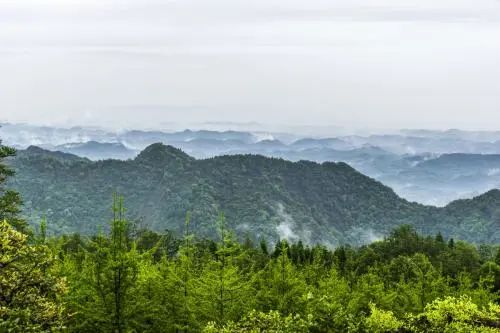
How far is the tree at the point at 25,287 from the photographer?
2255cm

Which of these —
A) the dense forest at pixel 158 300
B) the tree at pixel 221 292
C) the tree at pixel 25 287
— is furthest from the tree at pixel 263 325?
the tree at pixel 25 287

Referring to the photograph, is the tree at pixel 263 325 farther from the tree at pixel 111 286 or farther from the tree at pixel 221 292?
the tree at pixel 221 292

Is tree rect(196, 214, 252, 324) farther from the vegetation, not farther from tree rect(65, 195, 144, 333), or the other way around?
tree rect(65, 195, 144, 333)

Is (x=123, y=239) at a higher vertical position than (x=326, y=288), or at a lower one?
higher

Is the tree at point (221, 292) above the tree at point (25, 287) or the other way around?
the other way around

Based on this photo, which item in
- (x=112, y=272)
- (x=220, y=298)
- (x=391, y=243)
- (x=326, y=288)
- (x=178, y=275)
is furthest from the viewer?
(x=391, y=243)

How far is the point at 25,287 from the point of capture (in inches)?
944

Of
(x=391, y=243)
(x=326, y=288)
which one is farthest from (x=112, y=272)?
(x=391, y=243)

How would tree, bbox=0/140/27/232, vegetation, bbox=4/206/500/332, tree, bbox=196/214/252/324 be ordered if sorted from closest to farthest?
vegetation, bbox=4/206/500/332 < tree, bbox=196/214/252/324 < tree, bbox=0/140/27/232

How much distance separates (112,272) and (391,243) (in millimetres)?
102844

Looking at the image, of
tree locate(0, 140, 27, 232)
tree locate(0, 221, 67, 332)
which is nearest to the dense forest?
tree locate(0, 221, 67, 332)

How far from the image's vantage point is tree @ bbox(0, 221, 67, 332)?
74.0 ft

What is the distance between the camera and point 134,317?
30859 millimetres

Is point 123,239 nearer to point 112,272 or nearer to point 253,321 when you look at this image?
point 112,272
